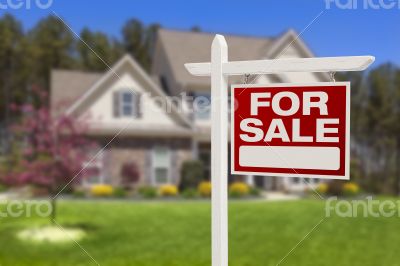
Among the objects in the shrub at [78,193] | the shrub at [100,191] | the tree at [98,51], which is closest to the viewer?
the shrub at [78,193]

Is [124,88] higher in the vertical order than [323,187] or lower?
higher

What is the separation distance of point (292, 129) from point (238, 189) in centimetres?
1390

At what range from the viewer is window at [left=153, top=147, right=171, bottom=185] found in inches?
712

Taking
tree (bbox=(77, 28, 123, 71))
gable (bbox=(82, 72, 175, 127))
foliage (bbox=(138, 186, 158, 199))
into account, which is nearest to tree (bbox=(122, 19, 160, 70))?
tree (bbox=(77, 28, 123, 71))

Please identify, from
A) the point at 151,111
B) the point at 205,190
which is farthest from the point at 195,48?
the point at 205,190

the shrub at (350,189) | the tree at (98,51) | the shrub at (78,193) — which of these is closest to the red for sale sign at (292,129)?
the shrub at (78,193)

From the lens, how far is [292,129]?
3246mm

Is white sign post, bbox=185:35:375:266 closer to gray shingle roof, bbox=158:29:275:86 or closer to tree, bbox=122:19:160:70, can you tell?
Answer: gray shingle roof, bbox=158:29:275:86

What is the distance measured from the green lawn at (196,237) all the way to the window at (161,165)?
10.2ft

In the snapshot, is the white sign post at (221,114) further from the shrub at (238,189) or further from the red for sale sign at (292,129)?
the shrub at (238,189)

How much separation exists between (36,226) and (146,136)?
7.71 m

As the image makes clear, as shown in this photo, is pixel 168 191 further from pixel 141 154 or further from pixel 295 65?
pixel 295 65

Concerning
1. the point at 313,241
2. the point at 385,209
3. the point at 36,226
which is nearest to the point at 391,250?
A: the point at 313,241

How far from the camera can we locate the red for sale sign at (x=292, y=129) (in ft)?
10.4
